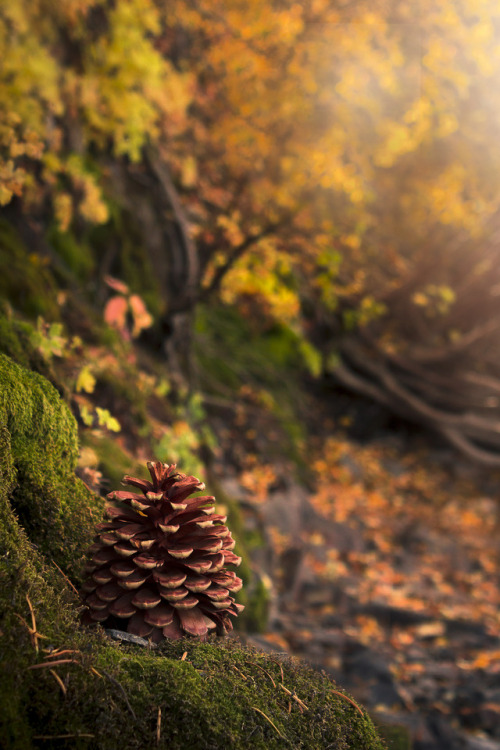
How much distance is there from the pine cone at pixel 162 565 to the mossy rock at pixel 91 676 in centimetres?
8

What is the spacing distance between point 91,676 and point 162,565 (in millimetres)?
453

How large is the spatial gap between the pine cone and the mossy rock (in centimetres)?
8

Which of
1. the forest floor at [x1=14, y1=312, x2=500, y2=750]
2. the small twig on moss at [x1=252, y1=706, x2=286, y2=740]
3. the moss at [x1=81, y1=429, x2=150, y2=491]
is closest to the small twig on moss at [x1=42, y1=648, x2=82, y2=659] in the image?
the small twig on moss at [x1=252, y1=706, x2=286, y2=740]

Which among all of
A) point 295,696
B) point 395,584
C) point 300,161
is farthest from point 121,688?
point 300,161

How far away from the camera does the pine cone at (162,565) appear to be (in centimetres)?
189

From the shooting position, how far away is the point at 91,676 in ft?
5.05

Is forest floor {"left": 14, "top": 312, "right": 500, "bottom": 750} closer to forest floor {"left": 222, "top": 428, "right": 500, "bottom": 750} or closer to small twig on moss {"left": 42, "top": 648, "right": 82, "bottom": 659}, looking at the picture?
forest floor {"left": 222, "top": 428, "right": 500, "bottom": 750}

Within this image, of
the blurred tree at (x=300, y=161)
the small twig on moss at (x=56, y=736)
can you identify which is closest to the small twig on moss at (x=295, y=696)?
the small twig on moss at (x=56, y=736)

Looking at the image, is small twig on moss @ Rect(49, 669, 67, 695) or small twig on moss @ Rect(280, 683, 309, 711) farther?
small twig on moss @ Rect(280, 683, 309, 711)

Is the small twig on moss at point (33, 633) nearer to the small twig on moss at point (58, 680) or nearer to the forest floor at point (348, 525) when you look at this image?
the small twig on moss at point (58, 680)

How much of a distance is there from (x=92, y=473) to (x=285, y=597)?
4185 mm

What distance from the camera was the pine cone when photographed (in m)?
1.89

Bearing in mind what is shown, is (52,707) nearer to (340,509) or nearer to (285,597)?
(285,597)

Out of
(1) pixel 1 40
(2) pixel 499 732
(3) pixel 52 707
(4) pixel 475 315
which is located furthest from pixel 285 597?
(4) pixel 475 315
